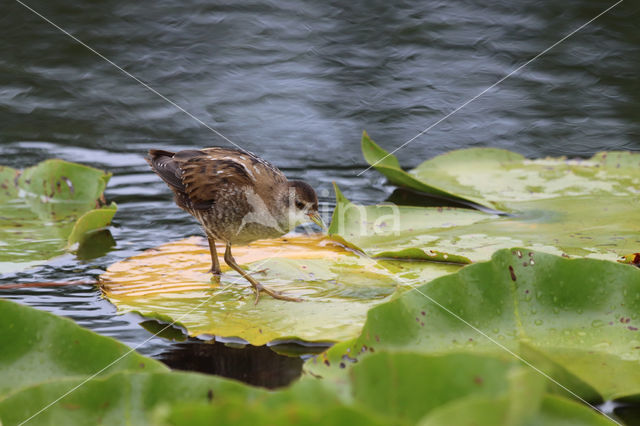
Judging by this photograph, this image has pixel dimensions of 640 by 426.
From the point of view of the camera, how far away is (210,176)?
16.0 ft

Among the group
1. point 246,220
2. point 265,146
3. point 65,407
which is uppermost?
point 265,146

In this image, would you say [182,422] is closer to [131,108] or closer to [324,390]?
[324,390]

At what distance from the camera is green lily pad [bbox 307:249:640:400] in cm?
293

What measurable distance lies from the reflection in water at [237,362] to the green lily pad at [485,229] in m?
1.14

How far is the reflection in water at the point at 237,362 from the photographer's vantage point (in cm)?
338

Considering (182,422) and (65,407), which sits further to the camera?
(65,407)

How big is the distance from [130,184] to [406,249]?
3040 mm

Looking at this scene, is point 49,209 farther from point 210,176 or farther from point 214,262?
point 214,262

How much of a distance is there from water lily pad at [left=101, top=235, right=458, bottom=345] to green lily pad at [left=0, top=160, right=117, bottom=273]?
21.1 inches

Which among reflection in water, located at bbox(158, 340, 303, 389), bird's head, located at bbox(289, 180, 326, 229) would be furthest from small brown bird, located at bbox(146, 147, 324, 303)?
reflection in water, located at bbox(158, 340, 303, 389)

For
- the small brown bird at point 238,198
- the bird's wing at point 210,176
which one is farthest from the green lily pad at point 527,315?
the bird's wing at point 210,176

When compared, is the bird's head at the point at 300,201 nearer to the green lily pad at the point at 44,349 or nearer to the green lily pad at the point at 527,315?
the green lily pad at the point at 527,315

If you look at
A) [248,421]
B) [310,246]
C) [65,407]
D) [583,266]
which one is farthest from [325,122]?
[248,421]

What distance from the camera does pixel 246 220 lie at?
15.5 ft
